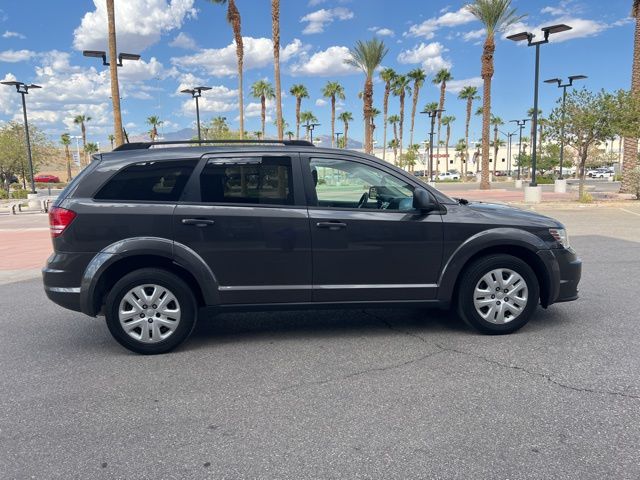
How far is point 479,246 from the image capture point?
4.45 m

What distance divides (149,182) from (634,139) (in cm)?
2218

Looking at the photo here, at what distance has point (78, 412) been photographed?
3.33 metres

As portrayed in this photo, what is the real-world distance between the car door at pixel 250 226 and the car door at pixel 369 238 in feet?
0.46

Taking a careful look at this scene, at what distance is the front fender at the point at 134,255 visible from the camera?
4160 mm

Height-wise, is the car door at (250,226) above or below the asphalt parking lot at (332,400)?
above

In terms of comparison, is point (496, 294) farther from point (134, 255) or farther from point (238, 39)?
point (238, 39)

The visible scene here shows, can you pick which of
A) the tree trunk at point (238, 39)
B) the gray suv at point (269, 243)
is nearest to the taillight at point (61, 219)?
the gray suv at point (269, 243)

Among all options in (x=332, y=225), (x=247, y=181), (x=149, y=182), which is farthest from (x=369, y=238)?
(x=149, y=182)

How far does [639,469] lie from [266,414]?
2.16 meters

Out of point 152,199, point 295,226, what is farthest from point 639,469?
point 152,199

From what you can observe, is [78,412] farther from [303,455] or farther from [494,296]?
[494,296]

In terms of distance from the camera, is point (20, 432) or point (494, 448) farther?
point (20, 432)

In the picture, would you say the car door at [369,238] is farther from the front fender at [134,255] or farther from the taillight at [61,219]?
the taillight at [61,219]

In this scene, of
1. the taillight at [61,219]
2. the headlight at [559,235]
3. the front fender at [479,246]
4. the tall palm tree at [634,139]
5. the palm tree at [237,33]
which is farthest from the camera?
the palm tree at [237,33]
